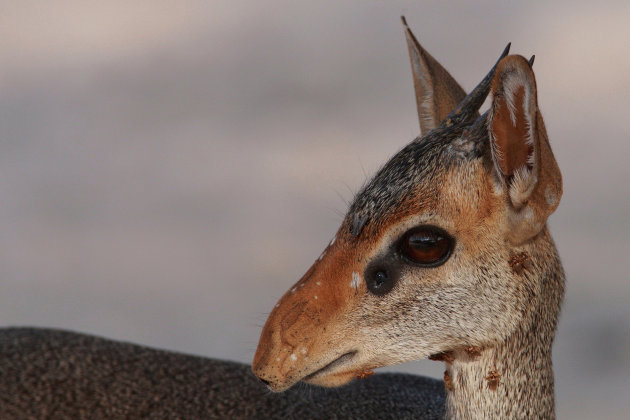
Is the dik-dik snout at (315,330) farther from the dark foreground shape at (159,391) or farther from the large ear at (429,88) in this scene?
the dark foreground shape at (159,391)

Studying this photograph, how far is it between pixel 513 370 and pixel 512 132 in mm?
909

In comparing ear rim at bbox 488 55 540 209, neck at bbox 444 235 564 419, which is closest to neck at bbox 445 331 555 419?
neck at bbox 444 235 564 419

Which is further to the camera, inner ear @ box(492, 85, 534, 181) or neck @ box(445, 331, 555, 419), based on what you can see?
neck @ box(445, 331, 555, 419)

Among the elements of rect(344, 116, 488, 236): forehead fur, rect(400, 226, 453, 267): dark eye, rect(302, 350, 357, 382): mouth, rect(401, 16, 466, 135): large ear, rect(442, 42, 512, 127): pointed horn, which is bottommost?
rect(302, 350, 357, 382): mouth

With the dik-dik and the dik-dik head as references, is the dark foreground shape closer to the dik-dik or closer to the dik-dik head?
the dik-dik

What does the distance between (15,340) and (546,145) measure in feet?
10.5

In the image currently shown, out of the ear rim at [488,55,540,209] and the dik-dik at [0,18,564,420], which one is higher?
the ear rim at [488,55,540,209]

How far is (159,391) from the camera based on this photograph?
15.1 ft

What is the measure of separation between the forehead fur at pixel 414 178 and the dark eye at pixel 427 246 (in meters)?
0.09

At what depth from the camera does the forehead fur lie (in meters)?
3.24

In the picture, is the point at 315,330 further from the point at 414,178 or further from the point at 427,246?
the point at 414,178

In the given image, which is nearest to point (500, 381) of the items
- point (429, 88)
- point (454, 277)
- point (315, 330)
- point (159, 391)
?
point (454, 277)

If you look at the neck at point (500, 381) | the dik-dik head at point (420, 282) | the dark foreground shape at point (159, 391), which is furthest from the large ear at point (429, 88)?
the dark foreground shape at point (159, 391)

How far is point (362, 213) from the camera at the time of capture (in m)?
3.30
